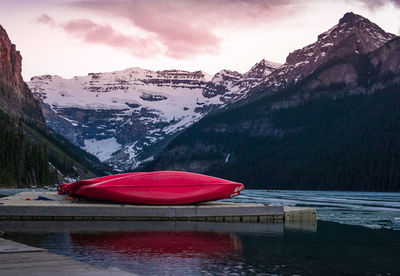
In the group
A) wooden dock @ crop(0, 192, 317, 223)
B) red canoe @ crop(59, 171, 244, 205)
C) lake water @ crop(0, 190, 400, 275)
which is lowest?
lake water @ crop(0, 190, 400, 275)

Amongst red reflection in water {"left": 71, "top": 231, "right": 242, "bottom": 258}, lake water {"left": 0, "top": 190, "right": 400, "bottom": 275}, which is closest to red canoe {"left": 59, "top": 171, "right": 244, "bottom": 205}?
lake water {"left": 0, "top": 190, "right": 400, "bottom": 275}

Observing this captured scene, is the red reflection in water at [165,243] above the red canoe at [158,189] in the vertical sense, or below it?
below

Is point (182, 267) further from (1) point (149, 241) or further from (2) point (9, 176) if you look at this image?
(2) point (9, 176)

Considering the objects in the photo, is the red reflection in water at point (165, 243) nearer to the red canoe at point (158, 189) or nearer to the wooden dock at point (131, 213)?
the wooden dock at point (131, 213)

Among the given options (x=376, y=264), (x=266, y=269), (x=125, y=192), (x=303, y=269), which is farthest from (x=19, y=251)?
(x=125, y=192)

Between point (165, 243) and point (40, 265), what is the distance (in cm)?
1313

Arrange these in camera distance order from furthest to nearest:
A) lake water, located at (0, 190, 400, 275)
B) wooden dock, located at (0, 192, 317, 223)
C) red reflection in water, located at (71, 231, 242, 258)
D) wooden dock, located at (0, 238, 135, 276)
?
wooden dock, located at (0, 192, 317, 223) < red reflection in water, located at (71, 231, 242, 258) < lake water, located at (0, 190, 400, 275) < wooden dock, located at (0, 238, 135, 276)

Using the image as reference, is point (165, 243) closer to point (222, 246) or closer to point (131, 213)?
point (222, 246)

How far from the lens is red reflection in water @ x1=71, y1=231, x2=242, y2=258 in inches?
1025

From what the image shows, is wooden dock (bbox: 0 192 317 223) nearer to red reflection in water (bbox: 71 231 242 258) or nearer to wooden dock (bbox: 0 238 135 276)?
red reflection in water (bbox: 71 231 242 258)

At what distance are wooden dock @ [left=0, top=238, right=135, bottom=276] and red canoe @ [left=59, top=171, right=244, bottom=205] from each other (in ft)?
82.1

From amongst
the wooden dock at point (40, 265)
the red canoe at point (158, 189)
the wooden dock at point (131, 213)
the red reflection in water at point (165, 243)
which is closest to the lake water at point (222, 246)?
the red reflection in water at point (165, 243)

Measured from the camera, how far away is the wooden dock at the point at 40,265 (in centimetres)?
1508

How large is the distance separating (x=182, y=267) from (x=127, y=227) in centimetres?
1566
